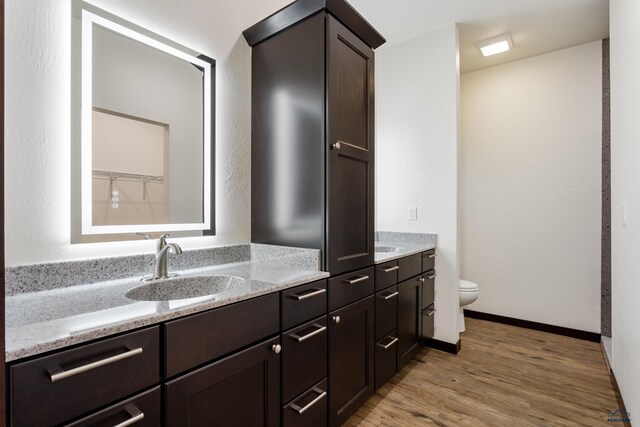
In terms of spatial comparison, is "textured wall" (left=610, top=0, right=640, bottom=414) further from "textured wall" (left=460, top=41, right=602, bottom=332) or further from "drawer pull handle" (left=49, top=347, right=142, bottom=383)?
"drawer pull handle" (left=49, top=347, right=142, bottom=383)

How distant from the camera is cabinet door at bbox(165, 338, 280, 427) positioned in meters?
0.95

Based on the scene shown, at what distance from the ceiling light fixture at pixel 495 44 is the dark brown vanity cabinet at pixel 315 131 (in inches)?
61.0

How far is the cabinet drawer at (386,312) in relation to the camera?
1938 mm

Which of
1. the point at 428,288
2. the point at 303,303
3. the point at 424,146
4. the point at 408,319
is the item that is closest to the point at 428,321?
the point at 428,288

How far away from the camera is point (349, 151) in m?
1.73

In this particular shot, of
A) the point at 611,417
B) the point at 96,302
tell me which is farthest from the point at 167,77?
the point at 611,417

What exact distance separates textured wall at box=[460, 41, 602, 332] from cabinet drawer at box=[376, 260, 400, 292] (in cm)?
176

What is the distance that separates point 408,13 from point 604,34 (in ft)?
5.74

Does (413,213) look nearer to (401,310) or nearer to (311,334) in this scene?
(401,310)

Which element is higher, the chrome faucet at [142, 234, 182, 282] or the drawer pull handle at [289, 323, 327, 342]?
the chrome faucet at [142, 234, 182, 282]

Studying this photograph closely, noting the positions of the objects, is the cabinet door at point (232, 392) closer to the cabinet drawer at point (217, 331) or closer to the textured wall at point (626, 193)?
the cabinet drawer at point (217, 331)

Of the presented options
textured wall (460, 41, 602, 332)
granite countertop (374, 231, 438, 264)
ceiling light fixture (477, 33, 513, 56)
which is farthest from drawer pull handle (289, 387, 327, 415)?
ceiling light fixture (477, 33, 513, 56)

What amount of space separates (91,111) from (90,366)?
104cm

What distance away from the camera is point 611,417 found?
178 centimetres
